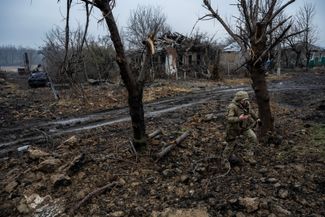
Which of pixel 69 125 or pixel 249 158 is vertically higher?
pixel 249 158

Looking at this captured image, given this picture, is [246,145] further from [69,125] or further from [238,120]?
[69,125]

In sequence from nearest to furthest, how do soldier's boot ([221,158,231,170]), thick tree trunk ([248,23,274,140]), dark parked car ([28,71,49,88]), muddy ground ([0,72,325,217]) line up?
1. muddy ground ([0,72,325,217])
2. soldier's boot ([221,158,231,170])
3. thick tree trunk ([248,23,274,140])
4. dark parked car ([28,71,49,88])

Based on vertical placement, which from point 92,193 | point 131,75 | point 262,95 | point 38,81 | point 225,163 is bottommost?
point 92,193

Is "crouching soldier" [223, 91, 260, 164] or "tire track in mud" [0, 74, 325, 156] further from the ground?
"crouching soldier" [223, 91, 260, 164]

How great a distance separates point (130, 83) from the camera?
6.34 meters

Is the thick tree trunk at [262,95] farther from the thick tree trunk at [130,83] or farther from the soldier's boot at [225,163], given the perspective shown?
the thick tree trunk at [130,83]

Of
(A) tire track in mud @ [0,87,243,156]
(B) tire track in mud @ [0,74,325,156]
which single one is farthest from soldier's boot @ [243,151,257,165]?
(A) tire track in mud @ [0,87,243,156]

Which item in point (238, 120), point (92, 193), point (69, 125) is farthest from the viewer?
point (69, 125)

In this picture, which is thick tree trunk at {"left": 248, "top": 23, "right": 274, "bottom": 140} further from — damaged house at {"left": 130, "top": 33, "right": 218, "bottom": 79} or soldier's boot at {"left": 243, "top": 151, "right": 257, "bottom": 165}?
damaged house at {"left": 130, "top": 33, "right": 218, "bottom": 79}

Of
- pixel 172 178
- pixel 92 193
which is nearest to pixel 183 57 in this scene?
pixel 172 178

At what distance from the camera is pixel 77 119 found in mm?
12977

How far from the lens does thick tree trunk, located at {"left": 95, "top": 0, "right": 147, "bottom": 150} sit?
5914mm

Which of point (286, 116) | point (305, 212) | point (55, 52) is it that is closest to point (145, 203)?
point (305, 212)

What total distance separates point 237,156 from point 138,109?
197cm
